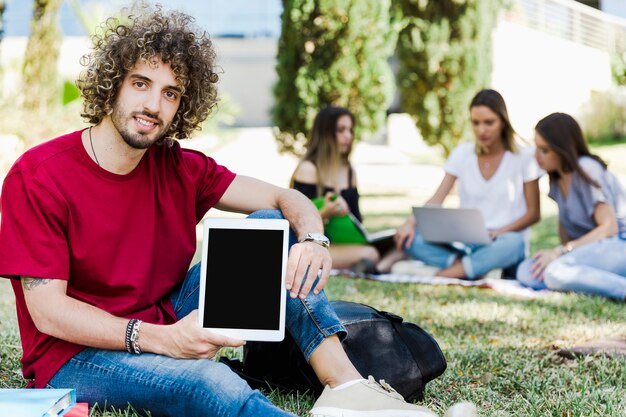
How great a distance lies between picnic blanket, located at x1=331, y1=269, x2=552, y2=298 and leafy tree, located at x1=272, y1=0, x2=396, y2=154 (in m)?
5.34

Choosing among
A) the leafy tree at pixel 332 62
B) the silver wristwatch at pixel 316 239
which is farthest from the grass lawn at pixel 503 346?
the leafy tree at pixel 332 62

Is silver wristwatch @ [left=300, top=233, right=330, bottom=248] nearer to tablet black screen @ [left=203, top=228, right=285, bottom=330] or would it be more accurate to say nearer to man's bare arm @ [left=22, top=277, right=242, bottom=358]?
tablet black screen @ [left=203, top=228, right=285, bottom=330]

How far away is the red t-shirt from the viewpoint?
2.53m

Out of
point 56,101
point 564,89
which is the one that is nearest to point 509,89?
point 564,89

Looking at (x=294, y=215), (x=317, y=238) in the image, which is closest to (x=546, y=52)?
(x=294, y=215)

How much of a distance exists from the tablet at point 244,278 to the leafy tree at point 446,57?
9.86 meters

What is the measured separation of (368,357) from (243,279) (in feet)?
2.12

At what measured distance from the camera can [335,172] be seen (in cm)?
677

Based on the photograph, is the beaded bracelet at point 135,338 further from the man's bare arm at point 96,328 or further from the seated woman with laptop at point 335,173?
the seated woman with laptop at point 335,173

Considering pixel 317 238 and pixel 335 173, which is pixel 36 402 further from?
pixel 335 173

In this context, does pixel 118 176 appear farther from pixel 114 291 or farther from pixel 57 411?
pixel 57 411

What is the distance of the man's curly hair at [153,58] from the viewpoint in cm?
276

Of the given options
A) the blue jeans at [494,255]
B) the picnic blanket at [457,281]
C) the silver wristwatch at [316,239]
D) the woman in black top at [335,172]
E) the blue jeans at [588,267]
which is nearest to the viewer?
the silver wristwatch at [316,239]

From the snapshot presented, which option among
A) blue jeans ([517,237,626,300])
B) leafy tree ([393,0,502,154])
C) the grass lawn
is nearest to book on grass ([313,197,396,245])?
the grass lawn
